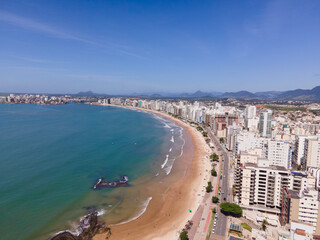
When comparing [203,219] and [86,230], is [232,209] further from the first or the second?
[86,230]

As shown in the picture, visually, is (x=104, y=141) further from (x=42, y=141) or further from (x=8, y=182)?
(x=8, y=182)

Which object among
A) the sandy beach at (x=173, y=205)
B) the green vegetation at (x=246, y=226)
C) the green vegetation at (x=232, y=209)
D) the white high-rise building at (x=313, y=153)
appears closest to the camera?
the green vegetation at (x=246, y=226)

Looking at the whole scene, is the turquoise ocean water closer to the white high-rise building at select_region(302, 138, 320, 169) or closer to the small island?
the small island

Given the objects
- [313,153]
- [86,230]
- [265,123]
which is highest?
[265,123]

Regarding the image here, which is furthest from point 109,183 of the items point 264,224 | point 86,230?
point 264,224

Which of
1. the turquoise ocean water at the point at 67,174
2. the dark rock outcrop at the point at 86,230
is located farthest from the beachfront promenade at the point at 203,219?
the dark rock outcrop at the point at 86,230

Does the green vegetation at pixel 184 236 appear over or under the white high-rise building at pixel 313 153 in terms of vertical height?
under

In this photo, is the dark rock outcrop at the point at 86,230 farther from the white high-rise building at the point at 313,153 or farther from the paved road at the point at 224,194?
the white high-rise building at the point at 313,153
